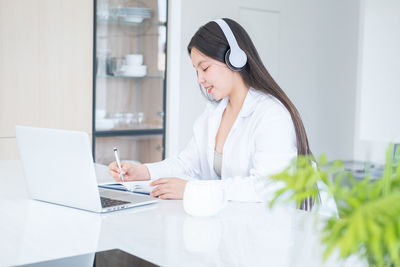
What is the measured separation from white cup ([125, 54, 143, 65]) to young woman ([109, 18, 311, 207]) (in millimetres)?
1556

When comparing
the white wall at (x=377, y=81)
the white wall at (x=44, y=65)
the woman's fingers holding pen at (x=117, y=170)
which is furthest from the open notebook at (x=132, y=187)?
the white wall at (x=377, y=81)

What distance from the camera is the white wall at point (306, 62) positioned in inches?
148

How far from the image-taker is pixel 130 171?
1.85m

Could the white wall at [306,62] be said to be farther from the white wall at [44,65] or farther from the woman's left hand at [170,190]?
the woman's left hand at [170,190]

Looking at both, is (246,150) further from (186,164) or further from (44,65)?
(44,65)

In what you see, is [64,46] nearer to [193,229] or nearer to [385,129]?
[193,229]

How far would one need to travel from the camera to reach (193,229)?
1.19 m

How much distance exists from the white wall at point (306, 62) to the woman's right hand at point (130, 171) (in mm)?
1802

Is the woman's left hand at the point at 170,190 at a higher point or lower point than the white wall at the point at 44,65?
lower

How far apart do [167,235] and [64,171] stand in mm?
389

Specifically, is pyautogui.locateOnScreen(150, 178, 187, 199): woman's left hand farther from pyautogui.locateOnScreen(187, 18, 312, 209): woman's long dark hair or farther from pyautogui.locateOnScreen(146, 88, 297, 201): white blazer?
pyautogui.locateOnScreen(187, 18, 312, 209): woman's long dark hair

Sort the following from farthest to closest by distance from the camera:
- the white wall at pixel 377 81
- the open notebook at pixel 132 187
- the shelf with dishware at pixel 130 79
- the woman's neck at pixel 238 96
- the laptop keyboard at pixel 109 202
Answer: the white wall at pixel 377 81
the shelf with dishware at pixel 130 79
the woman's neck at pixel 238 96
the open notebook at pixel 132 187
the laptop keyboard at pixel 109 202

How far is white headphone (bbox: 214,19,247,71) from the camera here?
6.05ft

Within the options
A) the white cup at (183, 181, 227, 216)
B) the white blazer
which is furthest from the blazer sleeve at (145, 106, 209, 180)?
the white cup at (183, 181, 227, 216)
